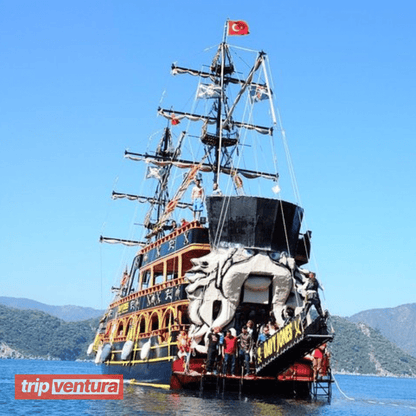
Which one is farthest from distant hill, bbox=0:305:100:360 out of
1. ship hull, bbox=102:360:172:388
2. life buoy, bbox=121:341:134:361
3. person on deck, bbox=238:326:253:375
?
person on deck, bbox=238:326:253:375

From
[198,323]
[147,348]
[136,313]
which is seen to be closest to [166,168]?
[136,313]

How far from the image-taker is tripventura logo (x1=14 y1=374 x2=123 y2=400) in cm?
2555

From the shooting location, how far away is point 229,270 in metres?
24.3

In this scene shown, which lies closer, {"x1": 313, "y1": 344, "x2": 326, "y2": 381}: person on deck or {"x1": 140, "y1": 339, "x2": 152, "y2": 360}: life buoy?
{"x1": 313, "y1": 344, "x2": 326, "y2": 381}: person on deck

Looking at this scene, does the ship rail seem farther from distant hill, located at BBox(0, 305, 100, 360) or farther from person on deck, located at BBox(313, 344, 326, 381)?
distant hill, located at BBox(0, 305, 100, 360)

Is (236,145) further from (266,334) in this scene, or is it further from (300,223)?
(266,334)

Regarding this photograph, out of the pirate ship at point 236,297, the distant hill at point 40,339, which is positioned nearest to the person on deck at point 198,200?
the pirate ship at point 236,297

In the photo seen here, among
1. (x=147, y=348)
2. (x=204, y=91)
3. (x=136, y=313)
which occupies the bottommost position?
(x=147, y=348)

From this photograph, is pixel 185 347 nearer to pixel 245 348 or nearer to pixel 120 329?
pixel 245 348

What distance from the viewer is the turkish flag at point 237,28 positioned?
29328mm

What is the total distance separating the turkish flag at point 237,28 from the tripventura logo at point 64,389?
1626cm

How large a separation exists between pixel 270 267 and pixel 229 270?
1.61 metres

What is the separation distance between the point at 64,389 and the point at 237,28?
17.3 meters

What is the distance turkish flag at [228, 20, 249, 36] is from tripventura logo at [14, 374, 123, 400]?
53.4 ft
